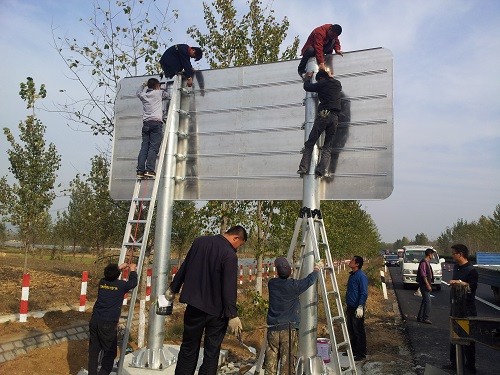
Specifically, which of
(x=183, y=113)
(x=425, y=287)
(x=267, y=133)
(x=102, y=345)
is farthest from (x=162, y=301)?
(x=425, y=287)

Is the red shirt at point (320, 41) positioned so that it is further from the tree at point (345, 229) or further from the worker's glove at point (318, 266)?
the tree at point (345, 229)

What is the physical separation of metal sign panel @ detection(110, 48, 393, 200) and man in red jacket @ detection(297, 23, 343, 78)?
23 cm

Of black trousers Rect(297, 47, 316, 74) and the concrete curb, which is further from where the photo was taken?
the concrete curb

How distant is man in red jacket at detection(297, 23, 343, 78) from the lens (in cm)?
648

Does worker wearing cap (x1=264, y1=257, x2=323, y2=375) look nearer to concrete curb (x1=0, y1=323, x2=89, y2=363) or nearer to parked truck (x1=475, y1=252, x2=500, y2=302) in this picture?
concrete curb (x1=0, y1=323, x2=89, y2=363)

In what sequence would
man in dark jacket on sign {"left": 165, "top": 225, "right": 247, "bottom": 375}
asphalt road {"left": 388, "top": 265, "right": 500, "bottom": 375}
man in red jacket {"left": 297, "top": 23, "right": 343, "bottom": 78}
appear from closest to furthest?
man in dark jacket on sign {"left": 165, "top": 225, "right": 247, "bottom": 375}
man in red jacket {"left": 297, "top": 23, "right": 343, "bottom": 78}
asphalt road {"left": 388, "top": 265, "right": 500, "bottom": 375}

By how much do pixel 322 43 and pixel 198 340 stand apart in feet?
15.0

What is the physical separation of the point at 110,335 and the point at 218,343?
80.2 inches

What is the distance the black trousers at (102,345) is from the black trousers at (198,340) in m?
1.67

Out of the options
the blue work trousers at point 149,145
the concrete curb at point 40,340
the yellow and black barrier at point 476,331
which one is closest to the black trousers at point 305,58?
the blue work trousers at point 149,145

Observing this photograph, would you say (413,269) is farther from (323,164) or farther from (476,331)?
(476,331)

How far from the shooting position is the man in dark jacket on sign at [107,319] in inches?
234

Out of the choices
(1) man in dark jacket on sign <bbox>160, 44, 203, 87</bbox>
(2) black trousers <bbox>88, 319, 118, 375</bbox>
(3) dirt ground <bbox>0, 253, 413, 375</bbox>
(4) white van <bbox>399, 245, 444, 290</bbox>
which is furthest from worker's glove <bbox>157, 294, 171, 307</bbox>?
(4) white van <bbox>399, 245, 444, 290</bbox>

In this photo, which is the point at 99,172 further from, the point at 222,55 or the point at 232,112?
the point at 232,112
